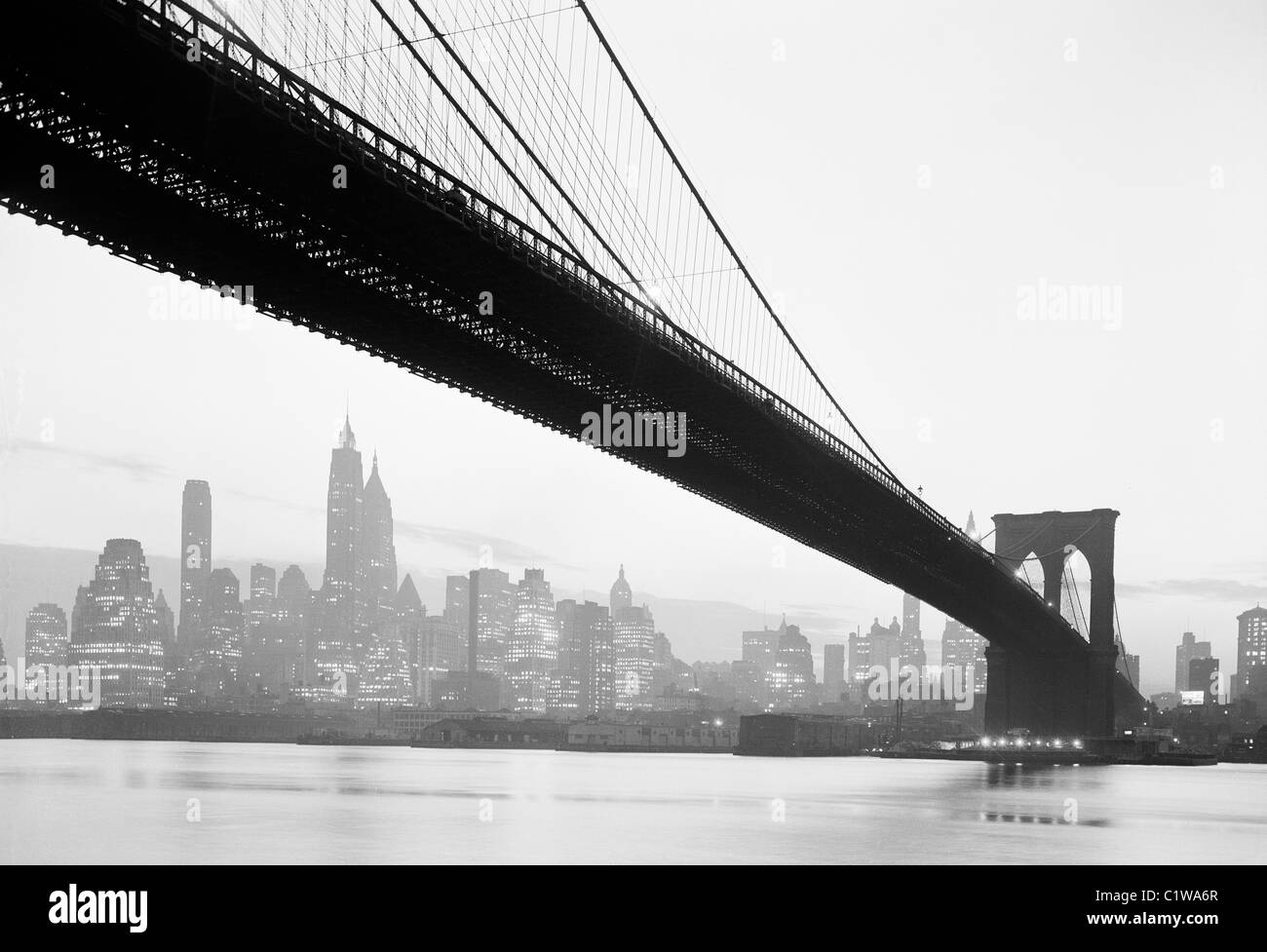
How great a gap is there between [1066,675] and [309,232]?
79.6 m

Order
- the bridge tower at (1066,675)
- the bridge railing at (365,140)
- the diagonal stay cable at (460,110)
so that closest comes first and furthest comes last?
1. the bridge railing at (365,140)
2. the diagonal stay cable at (460,110)
3. the bridge tower at (1066,675)

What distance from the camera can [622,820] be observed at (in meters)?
36.7

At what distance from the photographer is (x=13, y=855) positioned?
90.6ft

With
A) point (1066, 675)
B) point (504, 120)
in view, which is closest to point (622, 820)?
point (504, 120)

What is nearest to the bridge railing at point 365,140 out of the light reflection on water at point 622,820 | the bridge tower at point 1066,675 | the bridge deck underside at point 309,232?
the bridge deck underside at point 309,232

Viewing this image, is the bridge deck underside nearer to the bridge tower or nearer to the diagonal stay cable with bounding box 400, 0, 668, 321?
the diagonal stay cable with bounding box 400, 0, 668, 321

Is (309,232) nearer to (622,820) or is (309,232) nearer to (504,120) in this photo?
(504,120)

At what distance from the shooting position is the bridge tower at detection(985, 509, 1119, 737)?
92688mm

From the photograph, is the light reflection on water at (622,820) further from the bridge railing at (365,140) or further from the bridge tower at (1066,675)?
the bridge tower at (1066,675)

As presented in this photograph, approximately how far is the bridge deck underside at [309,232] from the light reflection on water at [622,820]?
32.4 feet

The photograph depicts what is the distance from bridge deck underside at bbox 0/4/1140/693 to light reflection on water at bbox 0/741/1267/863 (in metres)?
9.87

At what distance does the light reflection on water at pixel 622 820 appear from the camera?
93.1 ft
